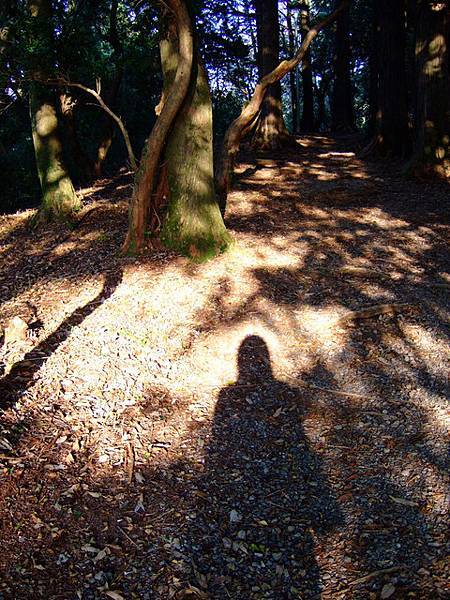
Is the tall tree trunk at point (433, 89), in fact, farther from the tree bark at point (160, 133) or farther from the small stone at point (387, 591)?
the small stone at point (387, 591)

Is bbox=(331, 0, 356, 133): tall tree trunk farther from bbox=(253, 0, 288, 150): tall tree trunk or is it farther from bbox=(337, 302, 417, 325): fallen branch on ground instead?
bbox=(337, 302, 417, 325): fallen branch on ground

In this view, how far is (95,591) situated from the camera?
2607 mm

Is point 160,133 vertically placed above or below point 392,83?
below

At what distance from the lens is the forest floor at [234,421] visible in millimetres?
2781

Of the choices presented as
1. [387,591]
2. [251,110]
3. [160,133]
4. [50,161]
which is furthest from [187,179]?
[387,591]

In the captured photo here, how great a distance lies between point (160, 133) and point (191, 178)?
691mm

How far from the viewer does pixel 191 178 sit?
6324 millimetres

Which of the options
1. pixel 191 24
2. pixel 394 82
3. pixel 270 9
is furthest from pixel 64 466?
pixel 270 9

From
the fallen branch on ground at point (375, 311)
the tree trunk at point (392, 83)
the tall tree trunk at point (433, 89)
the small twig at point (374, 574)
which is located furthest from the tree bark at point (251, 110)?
the small twig at point (374, 574)

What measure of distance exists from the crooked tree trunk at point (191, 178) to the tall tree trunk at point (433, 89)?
16.9ft

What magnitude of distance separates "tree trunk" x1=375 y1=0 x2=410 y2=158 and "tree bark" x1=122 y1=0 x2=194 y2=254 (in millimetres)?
7055

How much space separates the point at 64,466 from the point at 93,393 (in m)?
0.84

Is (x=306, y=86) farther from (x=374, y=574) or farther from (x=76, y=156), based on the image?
(x=374, y=574)

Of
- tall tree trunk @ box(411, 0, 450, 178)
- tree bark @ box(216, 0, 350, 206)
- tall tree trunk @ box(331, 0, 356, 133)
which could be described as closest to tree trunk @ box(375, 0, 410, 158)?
tall tree trunk @ box(411, 0, 450, 178)
